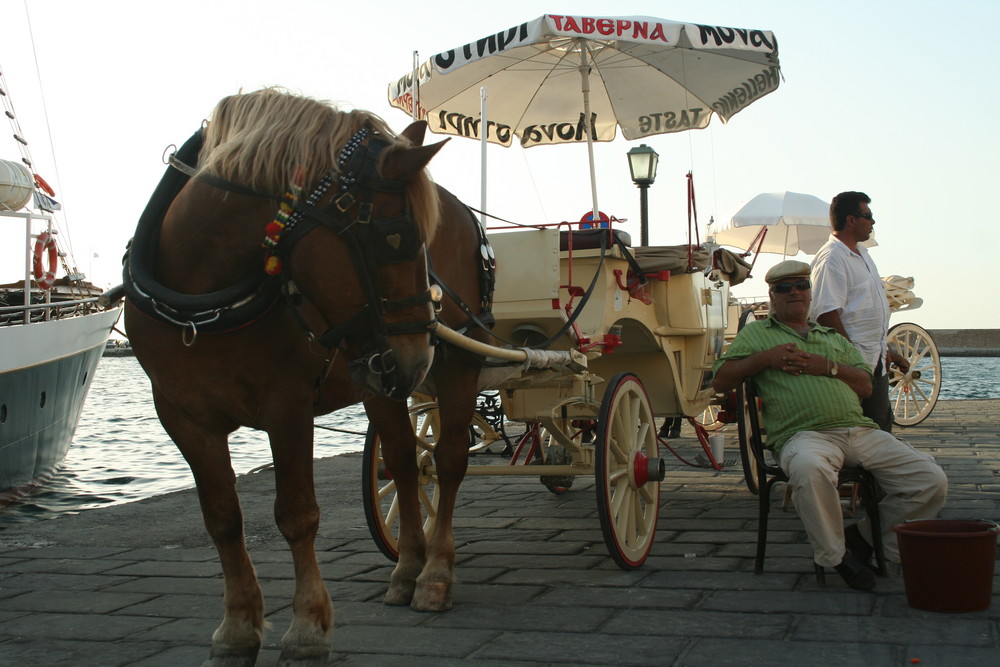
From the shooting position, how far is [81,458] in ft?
48.5

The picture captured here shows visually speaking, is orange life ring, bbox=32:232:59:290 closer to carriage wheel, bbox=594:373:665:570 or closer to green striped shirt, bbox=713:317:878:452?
carriage wheel, bbox=594:373:665:570

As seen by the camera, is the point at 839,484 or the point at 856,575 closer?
the point at 856,575

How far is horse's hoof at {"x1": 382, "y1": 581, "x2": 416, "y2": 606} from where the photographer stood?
12.3ft

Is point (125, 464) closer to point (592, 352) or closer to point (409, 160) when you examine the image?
point (592, 352)

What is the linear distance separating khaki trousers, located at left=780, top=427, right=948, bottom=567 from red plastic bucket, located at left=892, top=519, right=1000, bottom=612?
309 millimetres

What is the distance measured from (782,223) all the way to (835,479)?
1164 cm

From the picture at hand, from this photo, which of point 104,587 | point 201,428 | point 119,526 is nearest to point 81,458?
point 119,526

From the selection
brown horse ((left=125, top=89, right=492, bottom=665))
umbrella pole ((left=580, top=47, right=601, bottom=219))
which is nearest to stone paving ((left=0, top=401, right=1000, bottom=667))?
brown horse ((left=125, top=89, right=492, bottom=665))

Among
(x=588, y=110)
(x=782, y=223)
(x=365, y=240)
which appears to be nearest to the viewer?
(x=365, y=240)

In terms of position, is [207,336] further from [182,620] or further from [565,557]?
[565,557]

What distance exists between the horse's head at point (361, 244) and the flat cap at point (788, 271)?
1.80 metres

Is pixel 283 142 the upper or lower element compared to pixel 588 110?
lower

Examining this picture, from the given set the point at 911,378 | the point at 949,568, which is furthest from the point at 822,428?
the point at 911,378

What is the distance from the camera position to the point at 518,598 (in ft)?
12.3
